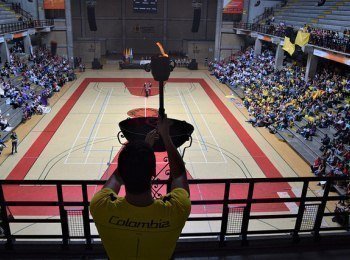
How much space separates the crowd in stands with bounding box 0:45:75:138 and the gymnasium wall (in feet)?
32.2

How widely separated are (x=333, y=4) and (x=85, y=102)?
19851mm

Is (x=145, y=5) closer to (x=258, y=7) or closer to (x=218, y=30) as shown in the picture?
(x=218, y=30)

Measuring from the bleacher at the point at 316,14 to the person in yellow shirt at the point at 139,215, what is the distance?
2356 cm

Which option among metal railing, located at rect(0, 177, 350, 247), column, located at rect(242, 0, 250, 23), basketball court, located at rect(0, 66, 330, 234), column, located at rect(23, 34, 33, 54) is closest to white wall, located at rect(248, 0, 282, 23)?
column, located at rect(242, 0, 250, 23)

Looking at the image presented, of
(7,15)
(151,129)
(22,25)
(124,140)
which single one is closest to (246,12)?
(22,25)

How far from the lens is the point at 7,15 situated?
29922 millimetres

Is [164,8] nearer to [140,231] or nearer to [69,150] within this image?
[69,150]

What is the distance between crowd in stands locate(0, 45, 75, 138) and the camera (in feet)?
69.4

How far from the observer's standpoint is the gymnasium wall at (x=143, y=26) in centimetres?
4269

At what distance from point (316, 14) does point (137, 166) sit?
96.1ft

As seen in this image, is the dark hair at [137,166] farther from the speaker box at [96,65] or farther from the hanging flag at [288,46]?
the speaker box at [96,65]

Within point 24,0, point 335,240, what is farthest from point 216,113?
point 24,0

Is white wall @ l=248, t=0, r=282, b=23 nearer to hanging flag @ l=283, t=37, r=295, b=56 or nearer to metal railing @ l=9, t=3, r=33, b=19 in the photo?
hanging flag @ l=283, t=37, r=295, b=56

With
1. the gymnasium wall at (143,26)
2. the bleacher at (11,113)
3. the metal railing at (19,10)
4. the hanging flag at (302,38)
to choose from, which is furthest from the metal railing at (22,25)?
the hanging flag at (302,38)
